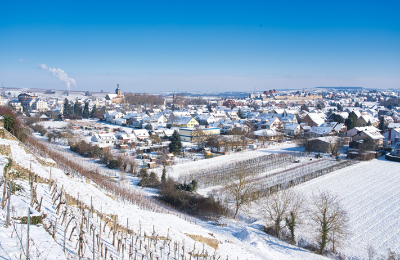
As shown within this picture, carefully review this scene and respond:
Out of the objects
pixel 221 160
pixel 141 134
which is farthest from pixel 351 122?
pixel 141 134

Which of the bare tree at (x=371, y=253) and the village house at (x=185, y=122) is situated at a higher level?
the village house at (x=185, y=122)

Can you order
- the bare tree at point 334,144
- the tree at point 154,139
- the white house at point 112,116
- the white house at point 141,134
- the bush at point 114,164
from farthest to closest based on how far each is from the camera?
the white house at point 112,116 → the white house at point 141,134 → the tree at point 154,139 → the bare tree at point 334,144 → the bush at point 114,164

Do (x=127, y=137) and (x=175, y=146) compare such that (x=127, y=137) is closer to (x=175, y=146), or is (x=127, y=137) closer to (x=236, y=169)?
(x=175, y=146)


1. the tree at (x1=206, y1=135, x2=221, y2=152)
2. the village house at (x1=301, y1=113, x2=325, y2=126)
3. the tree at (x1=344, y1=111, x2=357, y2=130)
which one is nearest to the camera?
the tree at (x1=206, y1=135, x2=221, y2=152)

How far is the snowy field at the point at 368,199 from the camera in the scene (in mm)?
8438

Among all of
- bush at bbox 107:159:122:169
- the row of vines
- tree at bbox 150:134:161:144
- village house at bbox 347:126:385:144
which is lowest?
the row of vines

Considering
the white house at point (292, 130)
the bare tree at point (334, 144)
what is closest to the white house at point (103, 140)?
the bare tree at point (334, 144)

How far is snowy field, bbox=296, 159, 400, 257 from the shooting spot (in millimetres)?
8438

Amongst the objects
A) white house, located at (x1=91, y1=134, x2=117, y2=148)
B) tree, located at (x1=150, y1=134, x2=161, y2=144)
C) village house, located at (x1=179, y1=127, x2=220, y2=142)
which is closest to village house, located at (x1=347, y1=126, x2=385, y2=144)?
village house, located at (x1=179, y1=127, x2=220, y2=142)

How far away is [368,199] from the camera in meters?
11.9

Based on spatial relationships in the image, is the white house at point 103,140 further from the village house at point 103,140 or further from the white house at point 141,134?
the white house at point 141,134

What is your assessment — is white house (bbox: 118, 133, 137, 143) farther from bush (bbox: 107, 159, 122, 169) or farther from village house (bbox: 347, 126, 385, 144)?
village house (bbox: 347, 126, 385, 144)

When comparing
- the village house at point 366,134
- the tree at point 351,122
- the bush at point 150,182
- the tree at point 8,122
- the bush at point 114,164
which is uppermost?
the tree at point 8,122

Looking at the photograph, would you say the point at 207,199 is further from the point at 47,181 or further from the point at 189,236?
the point at 47,181
